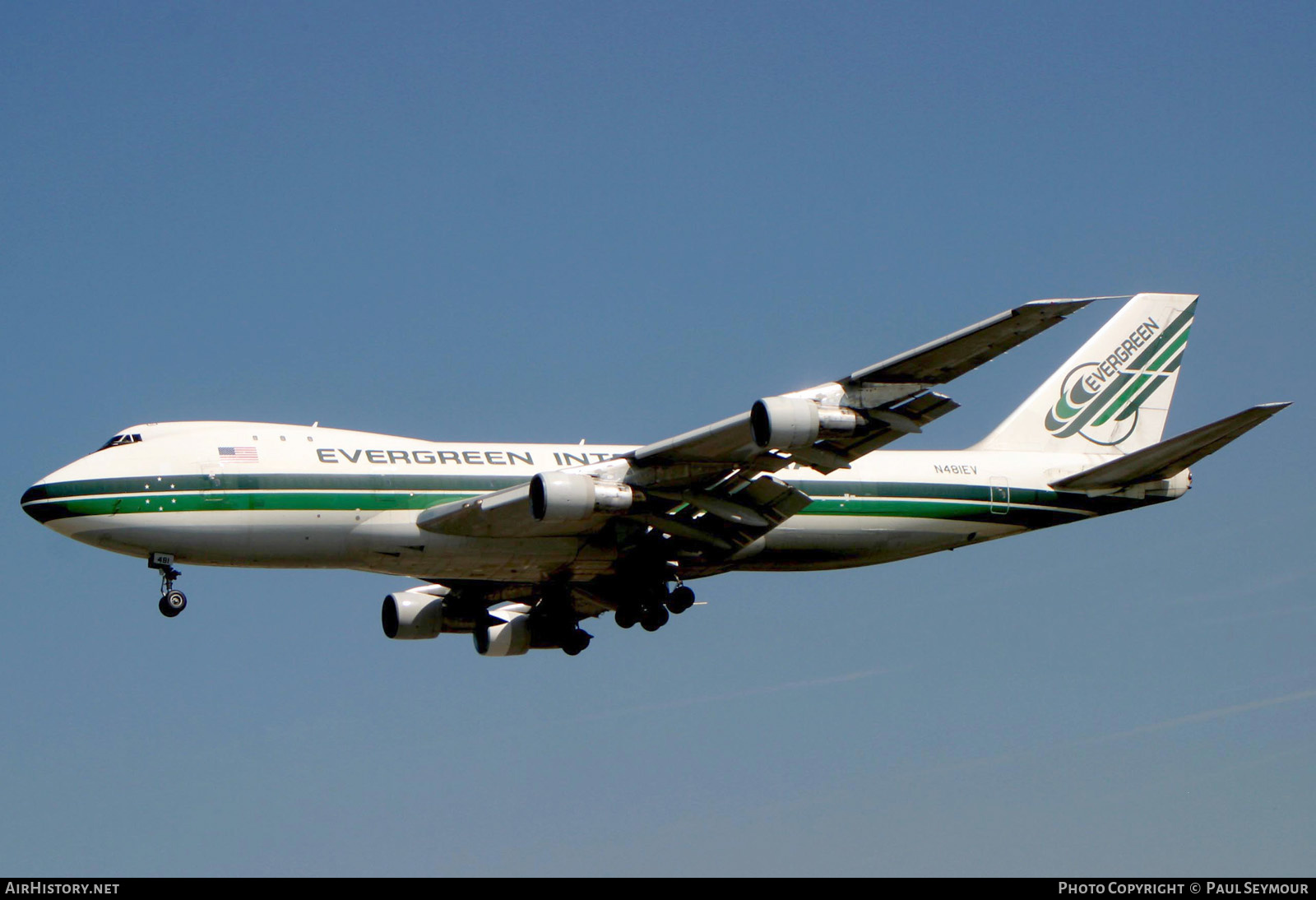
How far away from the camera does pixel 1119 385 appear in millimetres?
44188

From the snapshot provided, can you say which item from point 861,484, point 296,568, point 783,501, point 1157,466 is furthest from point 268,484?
point 1157,466

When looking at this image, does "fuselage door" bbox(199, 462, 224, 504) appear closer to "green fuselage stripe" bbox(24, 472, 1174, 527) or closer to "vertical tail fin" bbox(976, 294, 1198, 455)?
"green fuselage stripe" bbox(24, 472, 1174, 527)

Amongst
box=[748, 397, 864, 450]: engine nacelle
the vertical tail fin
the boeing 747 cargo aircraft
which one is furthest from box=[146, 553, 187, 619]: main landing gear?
→ the vertical tail fin

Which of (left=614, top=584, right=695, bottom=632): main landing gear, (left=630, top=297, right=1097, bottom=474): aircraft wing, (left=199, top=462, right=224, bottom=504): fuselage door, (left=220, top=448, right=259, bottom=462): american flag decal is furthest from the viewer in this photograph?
(left=614, top=584, right=695, bottom=632): main landing gear

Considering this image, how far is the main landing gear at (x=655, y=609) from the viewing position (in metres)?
38.1

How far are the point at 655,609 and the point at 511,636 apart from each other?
5290 millimetres

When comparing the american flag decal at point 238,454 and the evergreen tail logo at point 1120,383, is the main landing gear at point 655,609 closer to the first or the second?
the american flag decal at point 238,454

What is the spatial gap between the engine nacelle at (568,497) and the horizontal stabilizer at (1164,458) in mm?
13565

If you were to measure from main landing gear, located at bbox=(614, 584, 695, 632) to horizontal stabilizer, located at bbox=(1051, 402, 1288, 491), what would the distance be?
10.5 meters

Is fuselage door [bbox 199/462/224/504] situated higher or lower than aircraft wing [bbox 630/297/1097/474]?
higher

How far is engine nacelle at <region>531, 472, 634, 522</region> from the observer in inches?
1307

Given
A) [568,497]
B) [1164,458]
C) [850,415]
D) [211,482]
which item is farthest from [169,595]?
[1164,458]
